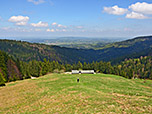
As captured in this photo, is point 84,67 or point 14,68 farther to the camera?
point 84,67

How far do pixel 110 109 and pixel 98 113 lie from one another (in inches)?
98.8

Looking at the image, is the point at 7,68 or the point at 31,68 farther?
the point at 31,68

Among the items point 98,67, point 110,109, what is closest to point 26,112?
point 110,109

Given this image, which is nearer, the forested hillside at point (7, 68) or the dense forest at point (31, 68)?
the forested hillside at point (7, 68)

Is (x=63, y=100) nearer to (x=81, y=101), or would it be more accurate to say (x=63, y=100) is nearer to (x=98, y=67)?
(x=81, y=101)

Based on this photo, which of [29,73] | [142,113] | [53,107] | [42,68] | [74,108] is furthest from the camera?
[29,73]

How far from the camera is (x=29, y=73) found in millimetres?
115625

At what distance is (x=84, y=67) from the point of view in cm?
12825

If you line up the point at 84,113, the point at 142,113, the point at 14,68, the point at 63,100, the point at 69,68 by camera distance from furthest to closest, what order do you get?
the point at 69,68, the point at 14,68, the point at 63,100, the point at 84,113, the point at 142,113

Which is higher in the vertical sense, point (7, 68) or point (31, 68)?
point (7, 68)

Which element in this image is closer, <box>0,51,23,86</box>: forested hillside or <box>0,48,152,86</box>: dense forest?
<box>0,51,23,86</box>: forested hillside

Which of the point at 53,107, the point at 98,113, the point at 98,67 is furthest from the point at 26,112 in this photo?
the point at 98,67

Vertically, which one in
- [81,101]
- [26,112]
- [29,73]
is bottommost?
[29,73]

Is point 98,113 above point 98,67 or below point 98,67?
above
